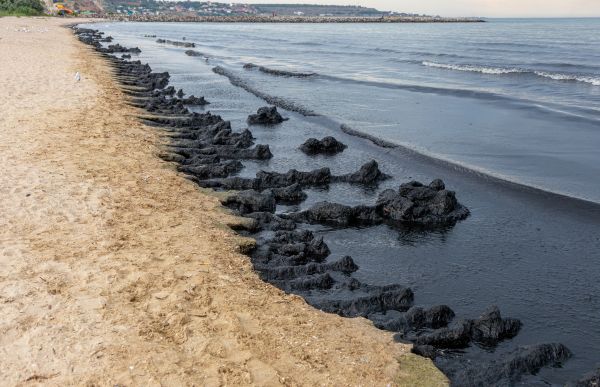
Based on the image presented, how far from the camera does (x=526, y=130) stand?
698 inches

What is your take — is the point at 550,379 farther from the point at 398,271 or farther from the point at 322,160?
the point at 322,160

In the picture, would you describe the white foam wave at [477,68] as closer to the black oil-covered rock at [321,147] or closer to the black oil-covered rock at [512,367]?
the black oil-covered rock at [321,147]

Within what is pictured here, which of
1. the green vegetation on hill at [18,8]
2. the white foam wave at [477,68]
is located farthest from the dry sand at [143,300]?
the green vegetation on hill at [18,8]

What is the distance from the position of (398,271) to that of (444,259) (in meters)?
0.92

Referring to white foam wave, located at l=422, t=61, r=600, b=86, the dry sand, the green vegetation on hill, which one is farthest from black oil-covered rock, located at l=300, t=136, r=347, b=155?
the green vegetation on hill

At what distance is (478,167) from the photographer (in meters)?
13.5

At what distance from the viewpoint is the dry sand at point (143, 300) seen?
16.9 ft

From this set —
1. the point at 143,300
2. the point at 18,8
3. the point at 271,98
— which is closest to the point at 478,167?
the point at 143,300

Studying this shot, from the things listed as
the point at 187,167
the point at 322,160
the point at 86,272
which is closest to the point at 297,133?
the point at 322,160

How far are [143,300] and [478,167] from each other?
9651 mm

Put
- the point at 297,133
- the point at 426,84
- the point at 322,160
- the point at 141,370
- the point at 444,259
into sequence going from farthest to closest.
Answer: the point at 426,84, the point at 297,133, the point at 322,160, the point at 444,259, the point at 141,370

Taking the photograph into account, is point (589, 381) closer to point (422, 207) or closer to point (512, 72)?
point (422, 207)

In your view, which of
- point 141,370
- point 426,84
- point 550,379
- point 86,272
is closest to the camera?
point 141,370

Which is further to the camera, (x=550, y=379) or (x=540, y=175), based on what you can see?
(x=540, y=175)
